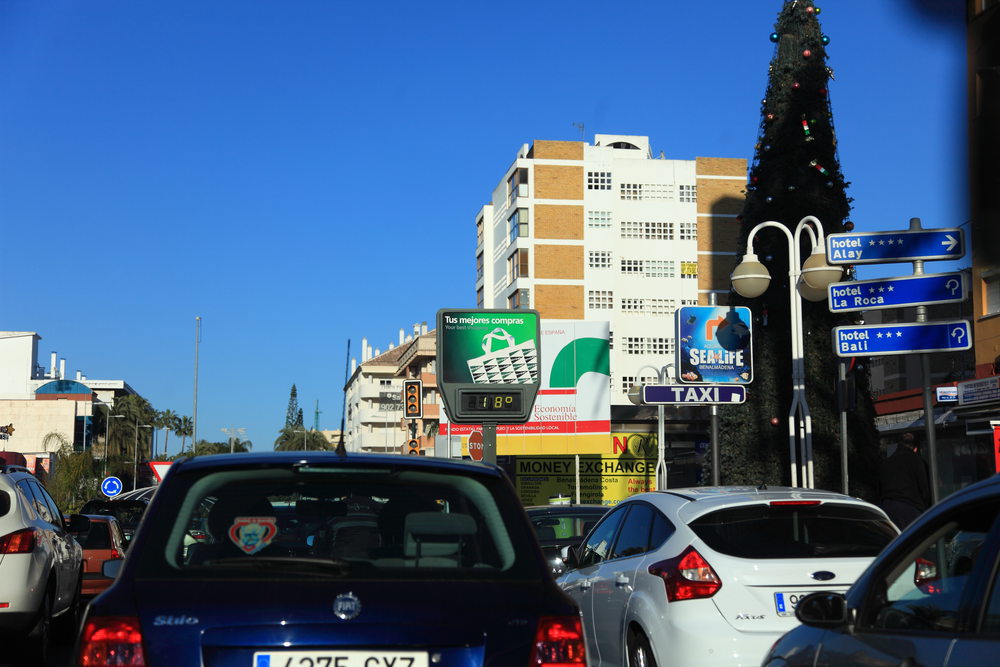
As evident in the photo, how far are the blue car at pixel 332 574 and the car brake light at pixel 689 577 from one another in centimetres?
295

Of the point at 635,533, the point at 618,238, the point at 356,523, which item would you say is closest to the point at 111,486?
the point at 635,533

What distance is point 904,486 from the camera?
42.5 feet

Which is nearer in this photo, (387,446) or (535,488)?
(535,488)

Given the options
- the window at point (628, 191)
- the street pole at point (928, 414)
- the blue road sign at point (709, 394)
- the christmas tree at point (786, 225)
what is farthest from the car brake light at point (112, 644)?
the window at point (628, 191)

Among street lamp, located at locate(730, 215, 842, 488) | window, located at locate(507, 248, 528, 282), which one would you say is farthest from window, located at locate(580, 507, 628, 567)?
window, located at locate(507, 248, 528, 282)

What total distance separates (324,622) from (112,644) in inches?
24.5

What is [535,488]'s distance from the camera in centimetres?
4309

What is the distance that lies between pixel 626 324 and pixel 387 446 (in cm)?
4872

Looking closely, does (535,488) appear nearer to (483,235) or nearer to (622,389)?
(622,389)

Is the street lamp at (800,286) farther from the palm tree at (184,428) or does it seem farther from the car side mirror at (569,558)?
the palm tree at (184,428)

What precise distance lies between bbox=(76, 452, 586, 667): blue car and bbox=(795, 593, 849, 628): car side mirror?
84 centimetres

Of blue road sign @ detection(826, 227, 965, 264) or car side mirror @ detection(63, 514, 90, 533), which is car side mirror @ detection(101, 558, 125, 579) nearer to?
car side mirror @ detection(63, 514, 90, 533)

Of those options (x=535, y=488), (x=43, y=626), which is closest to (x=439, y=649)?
(x=43, y=626)

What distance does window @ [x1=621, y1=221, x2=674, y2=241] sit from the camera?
77.3 m
